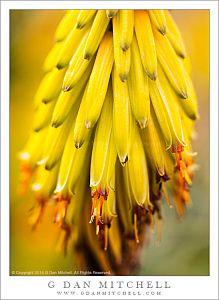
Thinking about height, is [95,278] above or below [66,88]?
below

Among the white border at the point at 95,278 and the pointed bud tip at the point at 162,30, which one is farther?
the white border at the point at 95,278

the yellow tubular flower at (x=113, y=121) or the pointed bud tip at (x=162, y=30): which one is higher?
the pointed bud tip at (x=162, y=30)

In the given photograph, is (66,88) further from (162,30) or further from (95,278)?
(95,278)

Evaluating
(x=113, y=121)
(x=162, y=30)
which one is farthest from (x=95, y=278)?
(x=162, y=30)

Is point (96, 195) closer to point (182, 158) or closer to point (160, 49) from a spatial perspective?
point (182, 158)

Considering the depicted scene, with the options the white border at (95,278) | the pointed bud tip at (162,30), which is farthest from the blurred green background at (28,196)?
the pointed bud tip at (162,30)

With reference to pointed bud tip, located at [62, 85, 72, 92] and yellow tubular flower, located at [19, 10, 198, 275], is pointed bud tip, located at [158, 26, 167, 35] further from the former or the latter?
pointed bud tip, located at [62, 85, 72, 92]

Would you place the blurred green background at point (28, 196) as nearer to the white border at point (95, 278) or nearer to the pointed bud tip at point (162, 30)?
the white border at point (95, 278)
